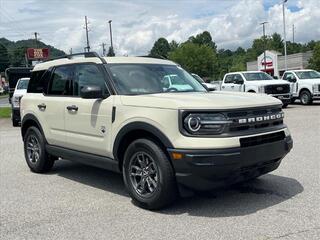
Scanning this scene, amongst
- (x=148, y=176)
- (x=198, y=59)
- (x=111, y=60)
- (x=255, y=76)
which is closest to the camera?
(x=148, y=176)

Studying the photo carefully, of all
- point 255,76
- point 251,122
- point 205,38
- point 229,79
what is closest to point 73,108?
point 251,122

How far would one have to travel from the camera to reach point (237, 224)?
4789mm

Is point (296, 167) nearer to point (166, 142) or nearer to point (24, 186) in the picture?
point (166, 142)

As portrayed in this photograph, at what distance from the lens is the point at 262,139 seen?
5293mm

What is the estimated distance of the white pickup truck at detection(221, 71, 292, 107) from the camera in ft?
65.9

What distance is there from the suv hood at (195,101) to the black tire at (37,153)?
252 cm

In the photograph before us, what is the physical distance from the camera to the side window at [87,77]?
6.28m

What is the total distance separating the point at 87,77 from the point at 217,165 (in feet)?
8.82

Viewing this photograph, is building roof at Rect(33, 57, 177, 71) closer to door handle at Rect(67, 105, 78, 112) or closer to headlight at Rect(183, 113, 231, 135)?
door handle at Rect(67, 105, 78, 112)

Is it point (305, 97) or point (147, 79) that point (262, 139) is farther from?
point (305, 97)

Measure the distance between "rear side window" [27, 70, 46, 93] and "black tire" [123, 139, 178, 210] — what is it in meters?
2.85

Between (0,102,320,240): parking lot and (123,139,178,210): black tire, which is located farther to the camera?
(123,139,178,210): black tire

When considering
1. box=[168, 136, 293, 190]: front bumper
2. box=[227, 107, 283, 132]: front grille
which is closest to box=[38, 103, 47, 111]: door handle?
box=[168, 136, 293, 190]: front bumper

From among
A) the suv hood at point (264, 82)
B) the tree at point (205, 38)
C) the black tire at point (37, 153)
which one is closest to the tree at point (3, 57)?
the tree at point (205, 38)
